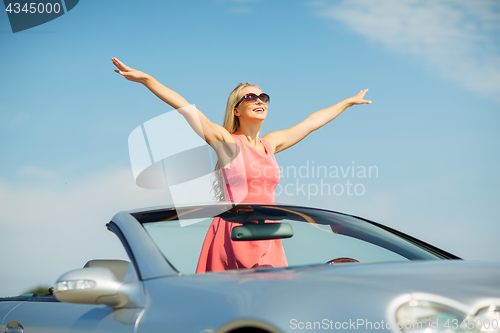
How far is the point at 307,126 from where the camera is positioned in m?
5.02

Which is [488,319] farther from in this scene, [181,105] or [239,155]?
[181,105]

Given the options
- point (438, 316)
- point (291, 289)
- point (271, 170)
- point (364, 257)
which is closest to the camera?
point (438, 316)

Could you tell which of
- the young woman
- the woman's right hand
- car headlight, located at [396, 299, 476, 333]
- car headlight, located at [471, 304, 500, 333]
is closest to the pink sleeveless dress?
the young woman

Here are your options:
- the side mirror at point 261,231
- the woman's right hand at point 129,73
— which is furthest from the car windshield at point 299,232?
the woman's right hand at point 129,73

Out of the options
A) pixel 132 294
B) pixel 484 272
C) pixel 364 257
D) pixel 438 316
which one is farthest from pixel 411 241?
pixel 132 294

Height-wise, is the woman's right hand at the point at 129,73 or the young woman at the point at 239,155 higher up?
the woman's right hand at the point at 129,73

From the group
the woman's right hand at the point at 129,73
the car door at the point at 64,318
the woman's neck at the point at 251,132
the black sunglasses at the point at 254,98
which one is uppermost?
the woman's right hand at the point at 129,73

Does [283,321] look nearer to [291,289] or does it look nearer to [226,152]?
[291,289]

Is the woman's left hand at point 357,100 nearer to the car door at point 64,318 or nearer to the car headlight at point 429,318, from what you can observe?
the car door at point 64,318

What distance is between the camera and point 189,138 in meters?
4.01

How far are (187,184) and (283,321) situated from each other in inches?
84.8

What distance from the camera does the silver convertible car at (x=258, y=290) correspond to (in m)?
1.57

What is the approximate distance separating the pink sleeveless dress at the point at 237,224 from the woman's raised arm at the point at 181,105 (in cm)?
21

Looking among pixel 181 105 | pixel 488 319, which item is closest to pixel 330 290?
pixel 488 319
